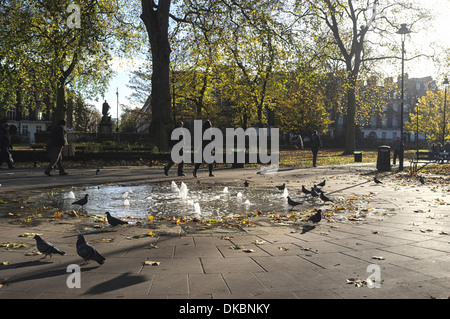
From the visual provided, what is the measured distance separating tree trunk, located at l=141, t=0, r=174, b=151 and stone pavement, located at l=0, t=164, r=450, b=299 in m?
12.3

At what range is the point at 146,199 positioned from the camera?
321 inches

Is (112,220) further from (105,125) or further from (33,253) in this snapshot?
(105,125)

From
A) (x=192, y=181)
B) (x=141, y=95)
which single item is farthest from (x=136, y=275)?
(x=141, y=95)

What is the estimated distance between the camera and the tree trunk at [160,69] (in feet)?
60.2

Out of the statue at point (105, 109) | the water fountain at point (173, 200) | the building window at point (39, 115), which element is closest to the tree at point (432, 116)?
the statue at point (105, 109)

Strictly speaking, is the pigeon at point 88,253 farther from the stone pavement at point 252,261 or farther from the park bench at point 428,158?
the park bench at point 428,158

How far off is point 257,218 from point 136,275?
10.7ft

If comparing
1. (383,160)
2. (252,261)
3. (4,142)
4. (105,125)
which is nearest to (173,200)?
(252,261)

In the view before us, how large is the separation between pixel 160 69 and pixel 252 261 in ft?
52.4

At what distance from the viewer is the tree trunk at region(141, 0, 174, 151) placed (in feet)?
60.2

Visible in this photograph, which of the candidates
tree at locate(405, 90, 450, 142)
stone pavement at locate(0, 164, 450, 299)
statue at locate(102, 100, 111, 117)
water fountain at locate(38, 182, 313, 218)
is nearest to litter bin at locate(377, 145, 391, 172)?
water fountain at locate(38, 182, 313, 218)

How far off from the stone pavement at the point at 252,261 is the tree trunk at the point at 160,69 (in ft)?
40.3

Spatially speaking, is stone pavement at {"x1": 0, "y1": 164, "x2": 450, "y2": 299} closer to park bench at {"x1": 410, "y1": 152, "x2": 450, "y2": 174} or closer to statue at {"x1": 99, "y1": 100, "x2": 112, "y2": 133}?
park bench at {"x1": 410, "y1": 152, "x2": 450, "y2": 174}
